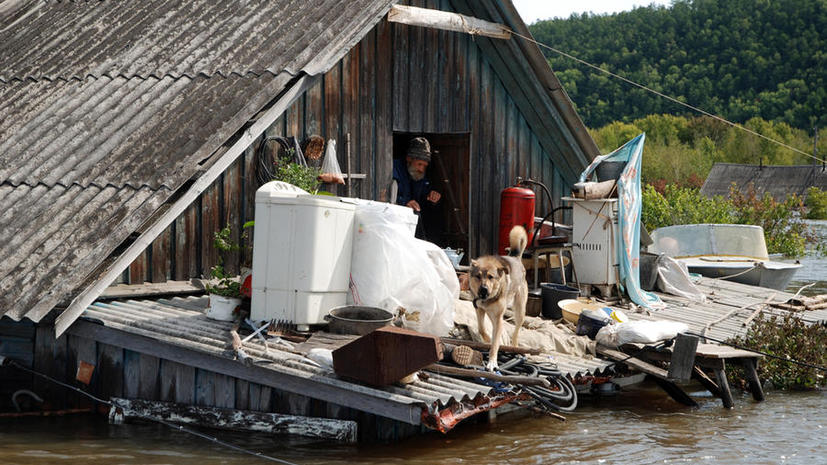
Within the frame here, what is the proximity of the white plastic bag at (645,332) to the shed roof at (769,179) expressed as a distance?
47.7 meters

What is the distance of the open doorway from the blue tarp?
1.90 meters

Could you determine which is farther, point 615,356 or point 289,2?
point 289,2

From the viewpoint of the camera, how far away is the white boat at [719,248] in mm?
17156

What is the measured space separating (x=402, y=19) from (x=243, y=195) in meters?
3.30

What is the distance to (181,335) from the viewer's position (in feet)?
26.1

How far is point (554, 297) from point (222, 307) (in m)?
4.41

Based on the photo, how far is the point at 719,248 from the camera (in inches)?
728

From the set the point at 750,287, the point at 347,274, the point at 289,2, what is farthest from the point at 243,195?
the point at 750,287

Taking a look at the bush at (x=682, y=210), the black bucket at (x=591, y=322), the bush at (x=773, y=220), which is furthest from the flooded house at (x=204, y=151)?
the bush at (x=773, y=220)

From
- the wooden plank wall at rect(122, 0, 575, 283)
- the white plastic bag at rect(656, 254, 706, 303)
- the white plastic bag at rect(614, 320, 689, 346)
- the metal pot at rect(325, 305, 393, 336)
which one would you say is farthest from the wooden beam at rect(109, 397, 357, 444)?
the white plastic bag at rect(656, 254, 706, 303)

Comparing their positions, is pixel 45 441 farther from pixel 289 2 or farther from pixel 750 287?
pixel 750 287

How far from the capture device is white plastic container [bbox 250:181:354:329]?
814cm

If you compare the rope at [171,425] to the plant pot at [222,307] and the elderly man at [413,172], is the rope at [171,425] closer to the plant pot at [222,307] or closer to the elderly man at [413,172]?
the plant pot at [222,307]

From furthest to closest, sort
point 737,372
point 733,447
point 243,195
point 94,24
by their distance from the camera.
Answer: point 94,24 < point 737,372 < point 243,195 < point 733,447
